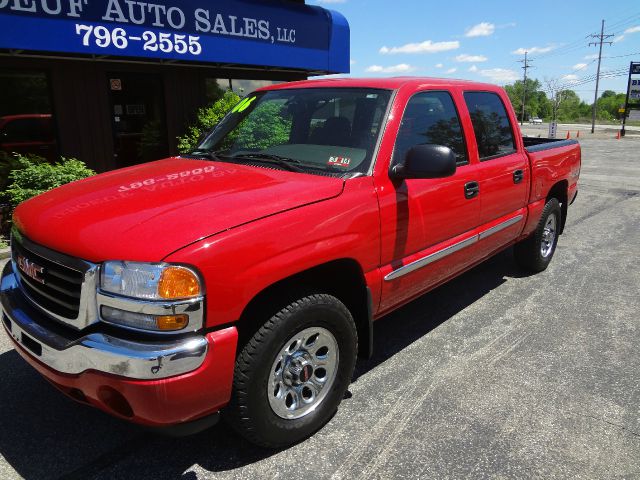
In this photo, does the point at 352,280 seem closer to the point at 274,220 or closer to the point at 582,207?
the point at 274,220

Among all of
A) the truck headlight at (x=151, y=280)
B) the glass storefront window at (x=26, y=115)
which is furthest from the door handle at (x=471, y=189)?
the glass storefront window at (x=26, y=115)

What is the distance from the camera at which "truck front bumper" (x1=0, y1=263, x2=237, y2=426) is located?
201cm

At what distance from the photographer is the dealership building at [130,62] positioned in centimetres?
742

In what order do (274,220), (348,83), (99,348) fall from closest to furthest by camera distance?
(99,348), (274,220), (348,83)

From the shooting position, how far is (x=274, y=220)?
7.71 feet

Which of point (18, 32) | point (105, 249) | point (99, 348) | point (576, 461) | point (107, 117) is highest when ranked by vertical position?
point (18, 32)

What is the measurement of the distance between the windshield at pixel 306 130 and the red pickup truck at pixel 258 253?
1 centimetres

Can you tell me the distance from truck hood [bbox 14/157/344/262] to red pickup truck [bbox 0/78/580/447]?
0.01 metres

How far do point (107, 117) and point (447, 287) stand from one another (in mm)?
6952

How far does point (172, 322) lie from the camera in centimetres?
205

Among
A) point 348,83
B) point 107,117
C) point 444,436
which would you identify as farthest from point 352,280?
point 107,117

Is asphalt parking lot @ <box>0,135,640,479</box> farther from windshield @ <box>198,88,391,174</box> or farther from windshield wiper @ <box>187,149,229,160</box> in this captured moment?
windshield wiper @ <box>187,149,229,160</box>

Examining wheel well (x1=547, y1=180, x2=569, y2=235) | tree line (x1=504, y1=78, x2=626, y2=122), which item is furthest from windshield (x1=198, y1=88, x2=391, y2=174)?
tree line (x1=504, y1=78, x2=626, y2=122)

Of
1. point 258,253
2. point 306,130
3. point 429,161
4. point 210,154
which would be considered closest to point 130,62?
point 210,154
